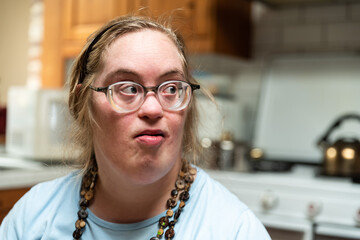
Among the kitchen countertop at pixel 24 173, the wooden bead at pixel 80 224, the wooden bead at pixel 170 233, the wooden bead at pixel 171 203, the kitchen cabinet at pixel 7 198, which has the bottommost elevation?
the kitchen cabinet at pixel 7 198

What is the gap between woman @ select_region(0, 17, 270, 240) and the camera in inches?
40.4

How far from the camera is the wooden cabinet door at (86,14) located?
3172 millimetres

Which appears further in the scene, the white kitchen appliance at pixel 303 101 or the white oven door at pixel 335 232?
the white kitchen appliance at pixel 303 101

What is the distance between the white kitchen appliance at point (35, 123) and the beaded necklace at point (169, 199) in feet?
4.95

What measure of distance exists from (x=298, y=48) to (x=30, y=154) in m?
1.60

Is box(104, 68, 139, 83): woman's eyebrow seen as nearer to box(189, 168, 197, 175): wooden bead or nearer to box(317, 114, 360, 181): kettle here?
box(189, 168, 197, 175): wooden bead

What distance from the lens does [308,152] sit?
2.72 meters

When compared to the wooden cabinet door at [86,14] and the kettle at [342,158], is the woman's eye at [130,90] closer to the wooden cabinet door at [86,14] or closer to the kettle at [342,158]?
the kettle at [342,158]

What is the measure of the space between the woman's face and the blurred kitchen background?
4.05ft

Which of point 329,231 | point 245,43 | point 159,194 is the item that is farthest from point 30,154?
point 159,194

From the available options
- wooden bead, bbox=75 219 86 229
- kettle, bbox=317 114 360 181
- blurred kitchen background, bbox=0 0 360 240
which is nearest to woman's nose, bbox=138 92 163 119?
wooden bead, bbox=75 219 86 229

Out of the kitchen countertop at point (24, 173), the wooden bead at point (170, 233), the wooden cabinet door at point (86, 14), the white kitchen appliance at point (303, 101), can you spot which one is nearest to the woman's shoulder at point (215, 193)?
the wooden bead at point (170, 233)

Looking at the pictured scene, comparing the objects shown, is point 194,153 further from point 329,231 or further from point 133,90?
point 329,231

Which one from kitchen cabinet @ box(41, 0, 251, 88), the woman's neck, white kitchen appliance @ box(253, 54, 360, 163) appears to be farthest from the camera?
kitchen cabinet @ box(41, 0, 251, 88)
